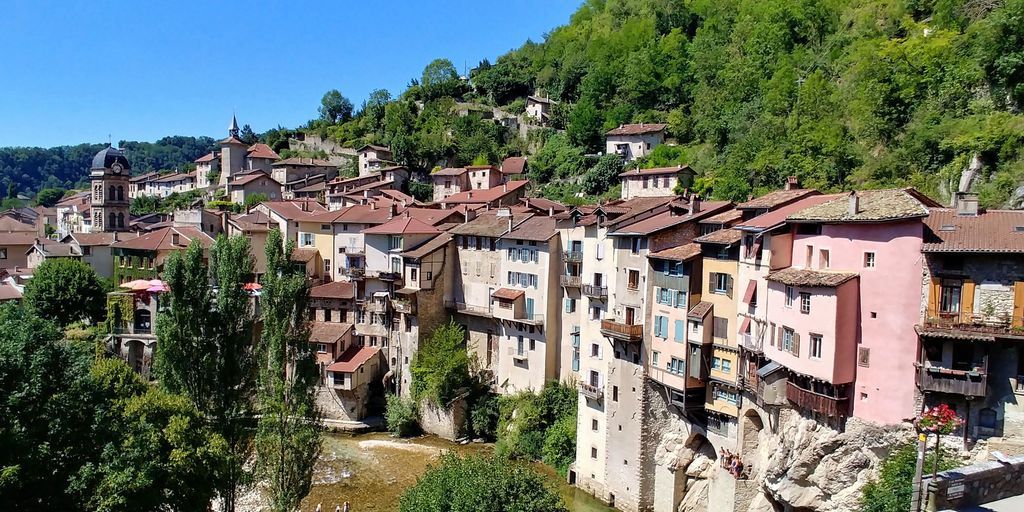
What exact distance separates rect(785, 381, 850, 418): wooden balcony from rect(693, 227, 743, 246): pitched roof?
6.47 metres

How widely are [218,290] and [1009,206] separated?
108 feet

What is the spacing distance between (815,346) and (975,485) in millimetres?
9169

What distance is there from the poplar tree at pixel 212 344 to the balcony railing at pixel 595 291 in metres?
16.1

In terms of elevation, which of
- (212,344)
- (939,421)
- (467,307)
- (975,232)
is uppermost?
(975,232)

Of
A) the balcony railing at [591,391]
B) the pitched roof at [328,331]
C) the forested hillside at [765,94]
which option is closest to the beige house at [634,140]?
the forested hillside at [765,94]

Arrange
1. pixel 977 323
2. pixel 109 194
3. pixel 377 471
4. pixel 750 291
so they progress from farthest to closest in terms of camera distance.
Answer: pixel 109 194, pixel 377 471, pixel 750 291, pixel 977 323

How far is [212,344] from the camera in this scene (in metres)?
28.3

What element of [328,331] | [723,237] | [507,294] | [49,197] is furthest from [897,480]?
[49,197]

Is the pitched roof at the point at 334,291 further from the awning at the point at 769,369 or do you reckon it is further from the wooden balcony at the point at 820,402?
the wooden balcony at the point at 820,402

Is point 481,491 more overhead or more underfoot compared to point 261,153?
more underfoot

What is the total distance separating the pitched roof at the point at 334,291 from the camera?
4762 centimetres

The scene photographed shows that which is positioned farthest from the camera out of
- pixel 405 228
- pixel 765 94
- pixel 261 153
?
pixel 261 153

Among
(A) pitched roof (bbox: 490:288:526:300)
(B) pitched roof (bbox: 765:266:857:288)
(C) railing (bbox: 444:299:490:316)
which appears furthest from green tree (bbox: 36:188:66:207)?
(B) pitched roof (bbox: 765:266:857:288)

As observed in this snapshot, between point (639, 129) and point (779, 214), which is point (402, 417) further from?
point (639, 129)
